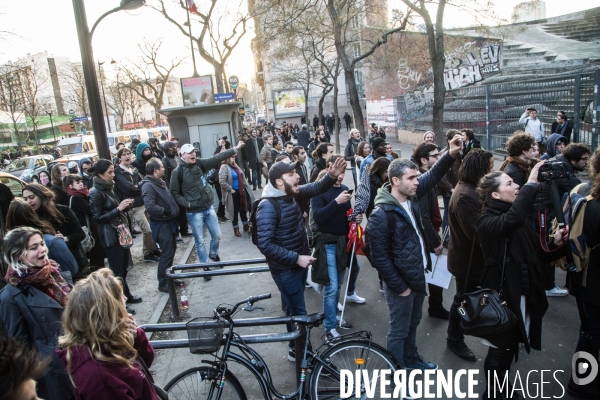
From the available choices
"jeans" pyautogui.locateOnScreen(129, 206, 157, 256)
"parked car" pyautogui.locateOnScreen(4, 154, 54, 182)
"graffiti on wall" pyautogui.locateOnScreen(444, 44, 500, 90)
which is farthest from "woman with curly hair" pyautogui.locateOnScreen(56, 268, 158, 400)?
"graffiti on wall" pyautogui.locateOnScreen(444, 44, 500, 90)

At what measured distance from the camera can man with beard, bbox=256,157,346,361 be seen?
398 centimetres

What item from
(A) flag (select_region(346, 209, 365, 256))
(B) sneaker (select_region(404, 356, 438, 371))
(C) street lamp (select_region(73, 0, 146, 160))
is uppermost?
(C) street lamp (select_region(73, 0, 146, 160))

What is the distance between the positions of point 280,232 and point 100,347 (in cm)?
212

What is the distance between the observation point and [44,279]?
310 centimetres

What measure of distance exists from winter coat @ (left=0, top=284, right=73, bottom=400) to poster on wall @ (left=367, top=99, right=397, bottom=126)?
26.7 meters

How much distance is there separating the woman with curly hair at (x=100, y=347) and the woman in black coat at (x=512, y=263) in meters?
2.51

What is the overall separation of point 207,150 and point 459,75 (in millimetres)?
17469

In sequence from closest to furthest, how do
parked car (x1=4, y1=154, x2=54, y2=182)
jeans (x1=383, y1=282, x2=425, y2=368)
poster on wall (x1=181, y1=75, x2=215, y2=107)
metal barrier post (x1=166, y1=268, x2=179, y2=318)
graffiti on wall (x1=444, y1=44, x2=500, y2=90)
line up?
jeans (x1=383, y1=282, x2=425, y2=368) < metal barrier post (x1=166, y1=268, x2=179, y2=318) < poster on wall (x1=181, y1=75, x2=215, y2=107) < parked car (x1=4, y1=154, x2=54, y2=182) < graffiti on wall (x1=444, y1=44, x2=500, y2=90)

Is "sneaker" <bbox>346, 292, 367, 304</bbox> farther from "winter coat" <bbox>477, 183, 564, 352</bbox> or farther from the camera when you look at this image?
the camera

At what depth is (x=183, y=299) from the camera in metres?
6.05

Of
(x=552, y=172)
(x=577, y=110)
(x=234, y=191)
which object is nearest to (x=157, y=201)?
(x=234, y=191)

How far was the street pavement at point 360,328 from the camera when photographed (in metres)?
4.03

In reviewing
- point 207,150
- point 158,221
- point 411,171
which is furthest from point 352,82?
point 411,171

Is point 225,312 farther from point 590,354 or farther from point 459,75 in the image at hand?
point 459,75
